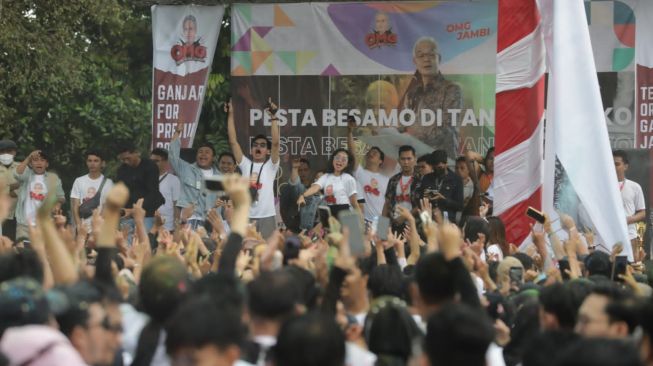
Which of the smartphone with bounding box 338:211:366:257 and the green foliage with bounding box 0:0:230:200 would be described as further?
the green foliage with bounding box 0:0:230:200

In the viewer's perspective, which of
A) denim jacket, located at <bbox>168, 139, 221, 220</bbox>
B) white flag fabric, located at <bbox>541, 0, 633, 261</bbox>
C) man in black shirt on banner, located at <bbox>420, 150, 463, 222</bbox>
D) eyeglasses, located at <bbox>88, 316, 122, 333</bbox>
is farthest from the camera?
denim jacket, located at <bbox>168, 139, 221, 220</bbox>

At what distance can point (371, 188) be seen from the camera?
18.1m

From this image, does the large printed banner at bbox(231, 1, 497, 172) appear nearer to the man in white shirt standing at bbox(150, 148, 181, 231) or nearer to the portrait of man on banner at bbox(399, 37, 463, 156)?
the portrait of man on banner at bbox(399, 37, 463, 156)

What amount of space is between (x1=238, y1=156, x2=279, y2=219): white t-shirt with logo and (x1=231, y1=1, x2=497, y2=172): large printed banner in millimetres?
2362

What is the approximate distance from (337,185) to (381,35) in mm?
3219

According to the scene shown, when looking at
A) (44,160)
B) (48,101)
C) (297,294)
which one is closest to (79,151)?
(48,101)

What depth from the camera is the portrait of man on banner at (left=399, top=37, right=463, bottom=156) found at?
18828 mm

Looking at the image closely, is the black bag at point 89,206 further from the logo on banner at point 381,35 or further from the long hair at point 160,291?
the long hair at point 160,291

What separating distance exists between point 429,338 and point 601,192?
9.52 meters

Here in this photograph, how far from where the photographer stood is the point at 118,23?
23.1 metres

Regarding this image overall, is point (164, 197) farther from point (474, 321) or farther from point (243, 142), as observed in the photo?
point (474, 321)

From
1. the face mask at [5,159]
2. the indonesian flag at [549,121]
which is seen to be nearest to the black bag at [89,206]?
the face mask at [5,159]

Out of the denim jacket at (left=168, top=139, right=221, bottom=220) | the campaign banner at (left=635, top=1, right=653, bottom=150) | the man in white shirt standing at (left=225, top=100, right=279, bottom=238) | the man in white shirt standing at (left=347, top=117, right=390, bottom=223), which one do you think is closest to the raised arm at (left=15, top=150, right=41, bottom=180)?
the denim jacket at (left=168, top=139, right=221, bottom=220)

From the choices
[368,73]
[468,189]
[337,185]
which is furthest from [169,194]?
[468,189]
